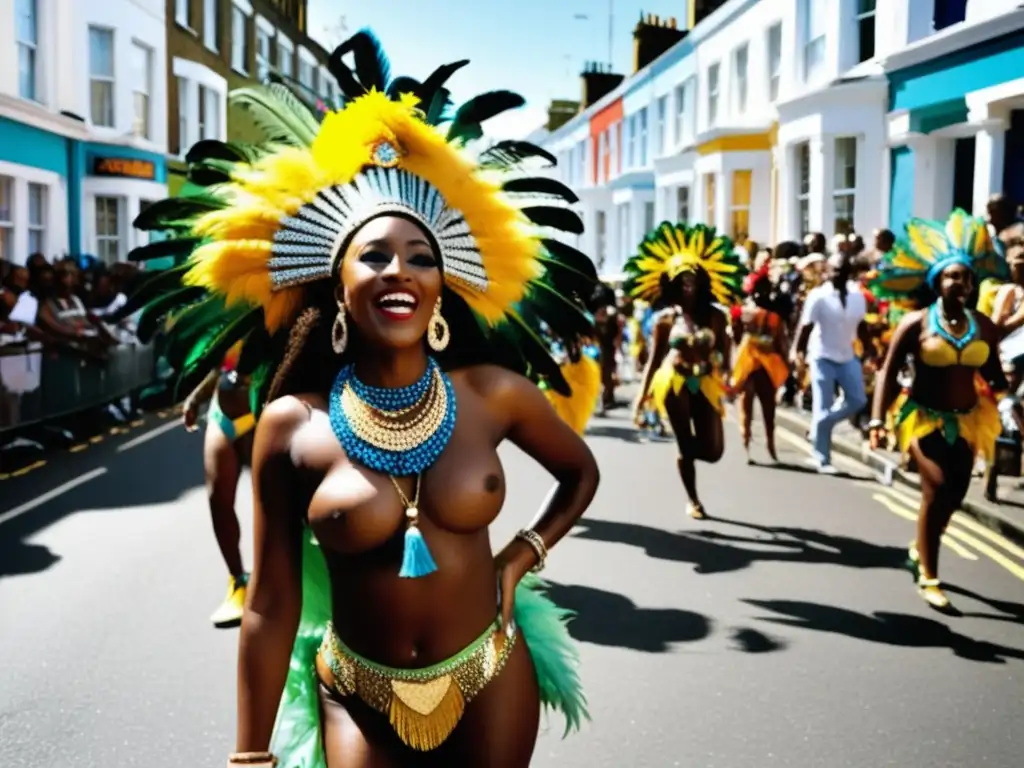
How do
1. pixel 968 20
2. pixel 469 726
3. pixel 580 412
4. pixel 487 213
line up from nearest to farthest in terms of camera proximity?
pixel 469 726 < pixel 487 213 < pixel 580 412 < pixel 968 20

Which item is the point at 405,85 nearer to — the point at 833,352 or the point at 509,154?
the point at 509,154

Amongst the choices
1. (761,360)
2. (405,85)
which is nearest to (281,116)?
(405,85)

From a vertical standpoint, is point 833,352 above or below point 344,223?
below

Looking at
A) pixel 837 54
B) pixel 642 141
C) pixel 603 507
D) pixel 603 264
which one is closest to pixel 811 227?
pixel 837 54

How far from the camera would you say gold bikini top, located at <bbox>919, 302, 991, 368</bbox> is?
21.2 ft

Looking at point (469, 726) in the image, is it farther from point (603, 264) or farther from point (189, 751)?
point (603, 264)

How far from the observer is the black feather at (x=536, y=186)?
327cm

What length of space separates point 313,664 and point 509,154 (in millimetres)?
1418

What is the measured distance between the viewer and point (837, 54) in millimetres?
22875

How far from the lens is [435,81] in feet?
10.8

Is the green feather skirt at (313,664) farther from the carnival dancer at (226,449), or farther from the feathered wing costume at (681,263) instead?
the feathered wing costume at (681,263)

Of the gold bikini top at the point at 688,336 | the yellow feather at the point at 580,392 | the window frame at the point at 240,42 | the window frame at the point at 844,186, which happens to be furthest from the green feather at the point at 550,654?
the window frame at the point at 240,42

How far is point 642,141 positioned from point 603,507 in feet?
112

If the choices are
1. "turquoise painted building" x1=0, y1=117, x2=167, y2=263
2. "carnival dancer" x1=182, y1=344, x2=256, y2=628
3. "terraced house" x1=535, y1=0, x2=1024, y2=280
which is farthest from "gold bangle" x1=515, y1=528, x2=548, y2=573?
"turquoise painted building" x1=0, y1=117, x2=167, y2=263
